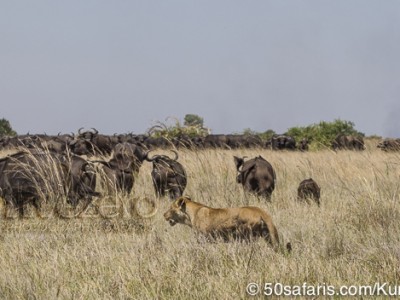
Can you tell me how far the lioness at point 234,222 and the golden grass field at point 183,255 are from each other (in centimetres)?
15

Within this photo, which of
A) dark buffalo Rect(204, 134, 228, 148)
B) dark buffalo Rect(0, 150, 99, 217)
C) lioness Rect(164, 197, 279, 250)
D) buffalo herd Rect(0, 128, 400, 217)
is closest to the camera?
lioness Rect(164, 197, 279, 250)

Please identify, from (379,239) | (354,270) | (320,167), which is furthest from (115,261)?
(320,167)

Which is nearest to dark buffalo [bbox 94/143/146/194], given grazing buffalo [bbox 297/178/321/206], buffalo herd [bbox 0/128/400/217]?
buffalo herd [bbox 0/128/400/217]

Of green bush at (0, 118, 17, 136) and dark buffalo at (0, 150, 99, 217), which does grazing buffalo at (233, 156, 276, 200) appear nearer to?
dark buffalo at (0, 150, 99, 217)

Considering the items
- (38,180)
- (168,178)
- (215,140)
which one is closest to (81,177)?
(38,180)

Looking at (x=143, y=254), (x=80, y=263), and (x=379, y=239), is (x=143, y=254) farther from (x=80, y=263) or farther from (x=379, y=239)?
(x=379, y=239)

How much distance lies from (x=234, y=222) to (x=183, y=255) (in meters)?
0.94

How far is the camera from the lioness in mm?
7637

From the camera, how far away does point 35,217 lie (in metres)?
9.40

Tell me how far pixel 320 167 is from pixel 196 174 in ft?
11.9

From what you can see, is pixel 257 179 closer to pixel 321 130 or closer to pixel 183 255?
pixel 183 255

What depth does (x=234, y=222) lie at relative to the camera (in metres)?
7.76

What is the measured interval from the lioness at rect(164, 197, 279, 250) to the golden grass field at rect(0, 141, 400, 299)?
151mm

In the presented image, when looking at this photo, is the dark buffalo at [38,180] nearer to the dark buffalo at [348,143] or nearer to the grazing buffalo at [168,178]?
the grazing buffalo at [168,178]
